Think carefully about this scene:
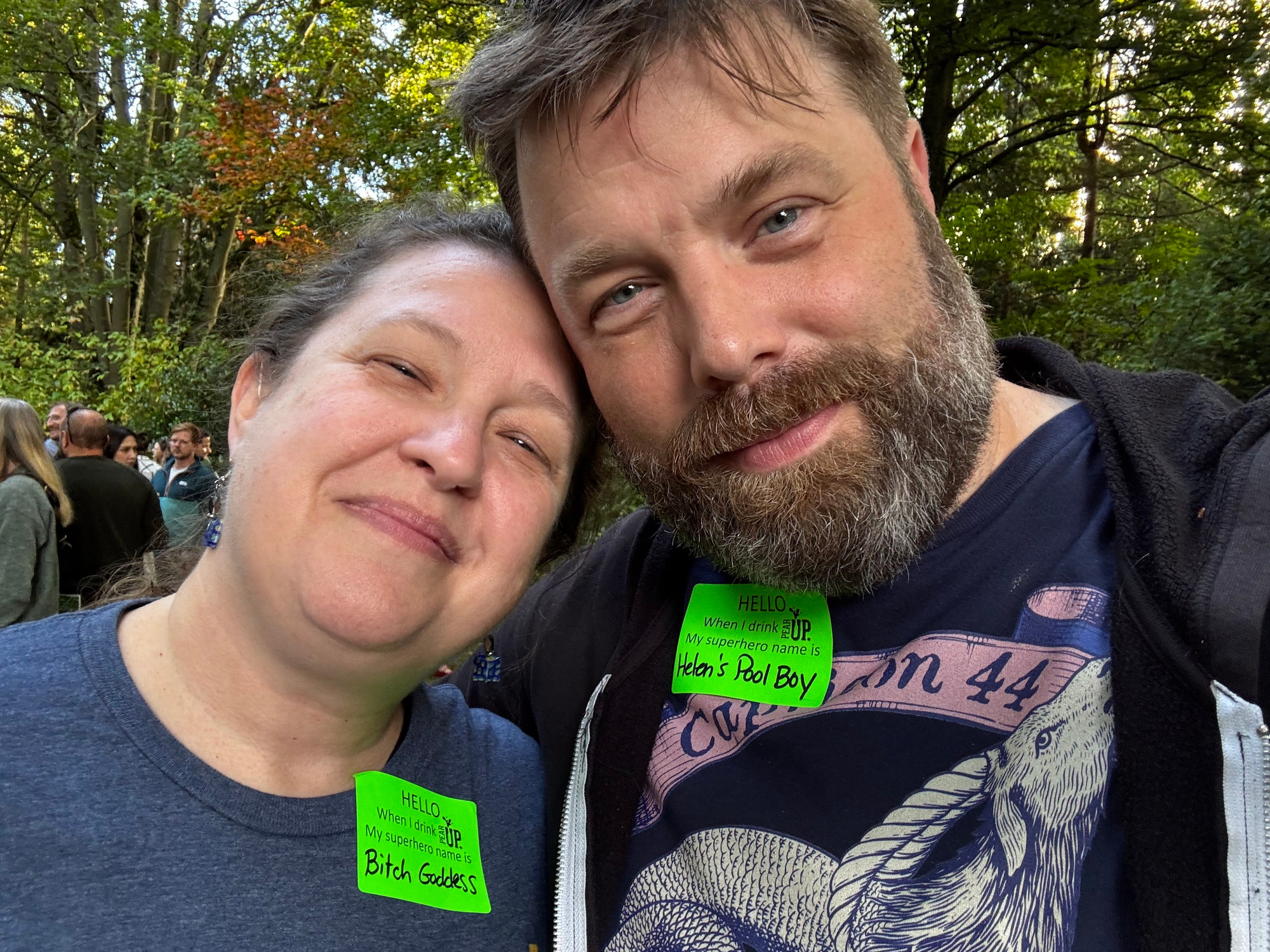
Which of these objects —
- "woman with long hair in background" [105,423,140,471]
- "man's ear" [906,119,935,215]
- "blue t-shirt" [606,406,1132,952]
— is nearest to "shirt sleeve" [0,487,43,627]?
"woman with long hair in background" [105,423,140,471]

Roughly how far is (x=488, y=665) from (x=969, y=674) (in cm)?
103

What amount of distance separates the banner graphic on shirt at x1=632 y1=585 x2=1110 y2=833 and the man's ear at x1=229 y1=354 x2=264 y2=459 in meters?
1.02

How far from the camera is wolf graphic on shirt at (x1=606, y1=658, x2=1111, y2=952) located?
1218 millimetres

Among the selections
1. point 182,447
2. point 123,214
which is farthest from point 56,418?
point 123,214

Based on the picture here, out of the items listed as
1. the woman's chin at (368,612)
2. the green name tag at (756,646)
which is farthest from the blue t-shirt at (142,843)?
the green name tag at (756,646)

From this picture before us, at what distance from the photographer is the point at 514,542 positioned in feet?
4.99

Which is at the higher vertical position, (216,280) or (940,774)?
(216,280)

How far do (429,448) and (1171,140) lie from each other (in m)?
8.37

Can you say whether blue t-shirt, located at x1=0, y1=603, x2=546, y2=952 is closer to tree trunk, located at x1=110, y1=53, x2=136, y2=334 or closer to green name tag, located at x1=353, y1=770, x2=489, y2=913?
green name tag, located at x1=353, y1=770, x2=489, y2=913

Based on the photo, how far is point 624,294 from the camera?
5.14 feet

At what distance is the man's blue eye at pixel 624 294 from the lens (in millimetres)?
1552

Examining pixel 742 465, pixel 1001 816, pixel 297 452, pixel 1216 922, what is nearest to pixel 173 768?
pixel 297 452

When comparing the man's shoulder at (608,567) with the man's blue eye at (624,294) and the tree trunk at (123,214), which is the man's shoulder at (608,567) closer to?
the man's blue eye at (624,294)

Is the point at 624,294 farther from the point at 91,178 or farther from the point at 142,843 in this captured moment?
the point at 91,178
